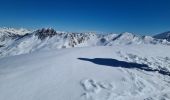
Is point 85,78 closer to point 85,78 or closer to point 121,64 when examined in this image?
point 85,78

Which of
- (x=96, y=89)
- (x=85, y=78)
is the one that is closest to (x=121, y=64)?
(x=85, y=78)

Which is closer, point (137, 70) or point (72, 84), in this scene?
point (72, 84)

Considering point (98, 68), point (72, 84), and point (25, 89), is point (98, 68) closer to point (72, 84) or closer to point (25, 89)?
point (72, 84)

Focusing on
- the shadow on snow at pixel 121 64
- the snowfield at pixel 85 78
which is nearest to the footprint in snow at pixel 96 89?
the snowfield at pixel 85 78

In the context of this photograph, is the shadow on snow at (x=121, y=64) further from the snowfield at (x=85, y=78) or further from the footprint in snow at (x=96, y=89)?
the footprint in snow at (x=96, y=89)

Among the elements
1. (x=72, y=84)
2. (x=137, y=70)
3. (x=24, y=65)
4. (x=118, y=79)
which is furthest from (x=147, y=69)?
(x=24, y=65)

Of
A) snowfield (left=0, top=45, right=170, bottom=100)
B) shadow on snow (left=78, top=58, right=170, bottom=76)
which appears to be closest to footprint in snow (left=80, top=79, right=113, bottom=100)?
snowfield (left=0, top=45, right=170, bottom=100)

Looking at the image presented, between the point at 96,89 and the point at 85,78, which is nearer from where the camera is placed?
the point at 96,89

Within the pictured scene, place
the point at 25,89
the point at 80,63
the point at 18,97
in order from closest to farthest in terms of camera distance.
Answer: the point at 18,97
the point at 25,89
the point at 80,63
